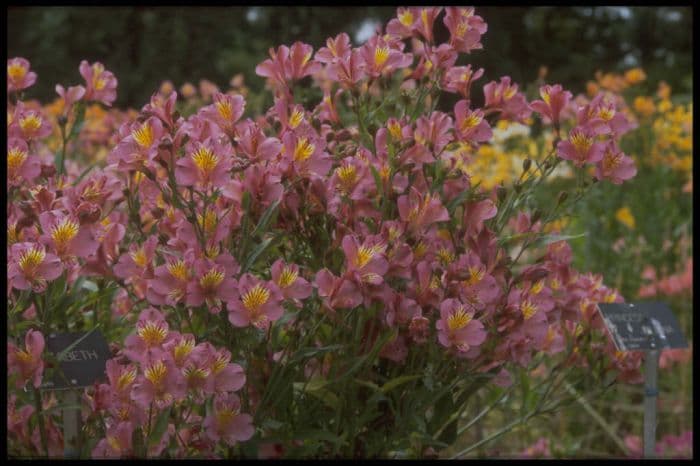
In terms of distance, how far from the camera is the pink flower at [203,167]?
1.29 meters

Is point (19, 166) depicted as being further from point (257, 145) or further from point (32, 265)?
point (257, 145)

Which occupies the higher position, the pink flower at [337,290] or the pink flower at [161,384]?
the pink flower at [337,290]

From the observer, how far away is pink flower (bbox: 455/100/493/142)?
1.47 meters

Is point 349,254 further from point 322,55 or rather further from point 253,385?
point 322,55

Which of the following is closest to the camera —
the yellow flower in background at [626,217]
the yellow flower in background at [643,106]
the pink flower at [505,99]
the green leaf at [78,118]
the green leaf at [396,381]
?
the green leaf at [396,381]

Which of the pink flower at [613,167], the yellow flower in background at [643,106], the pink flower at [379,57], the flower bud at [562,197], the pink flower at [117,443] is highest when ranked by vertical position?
the yellow flower in background at [643,106]

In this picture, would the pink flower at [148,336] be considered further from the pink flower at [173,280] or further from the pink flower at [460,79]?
the pink flower at [460,79]

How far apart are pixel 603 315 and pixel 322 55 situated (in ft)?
2.15

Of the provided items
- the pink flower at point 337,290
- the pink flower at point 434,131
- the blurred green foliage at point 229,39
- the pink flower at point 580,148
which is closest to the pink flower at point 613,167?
the pink flower at point 580,148

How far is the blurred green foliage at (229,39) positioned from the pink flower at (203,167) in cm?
946

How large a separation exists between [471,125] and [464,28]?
0.16 m

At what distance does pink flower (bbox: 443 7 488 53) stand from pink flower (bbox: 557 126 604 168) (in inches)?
8.3

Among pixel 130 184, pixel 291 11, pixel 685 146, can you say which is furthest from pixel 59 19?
pixel 130 184

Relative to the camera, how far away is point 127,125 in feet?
4.52
